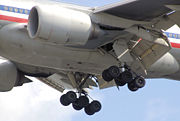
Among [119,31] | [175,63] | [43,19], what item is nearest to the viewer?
[43,19]

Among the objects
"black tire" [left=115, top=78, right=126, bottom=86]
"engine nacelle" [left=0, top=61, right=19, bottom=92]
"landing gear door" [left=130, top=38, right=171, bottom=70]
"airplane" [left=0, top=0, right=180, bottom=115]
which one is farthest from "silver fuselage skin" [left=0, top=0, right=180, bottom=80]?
"engine nacelle" [left=0, top=61, right=19, bottom=92]

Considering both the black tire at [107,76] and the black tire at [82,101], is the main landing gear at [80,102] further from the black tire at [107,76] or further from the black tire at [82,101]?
the black tire at [107,76]

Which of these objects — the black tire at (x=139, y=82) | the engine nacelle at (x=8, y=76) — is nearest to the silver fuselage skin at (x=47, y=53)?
the black tire at (x=139, y=82)

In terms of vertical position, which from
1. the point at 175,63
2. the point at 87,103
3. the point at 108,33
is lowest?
the point at 87,103

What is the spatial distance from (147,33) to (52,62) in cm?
492

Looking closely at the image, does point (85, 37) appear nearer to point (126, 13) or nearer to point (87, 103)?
point (126, 13)

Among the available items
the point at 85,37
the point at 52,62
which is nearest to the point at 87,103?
the point at 52,62

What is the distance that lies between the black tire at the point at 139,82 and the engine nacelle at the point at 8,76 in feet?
22.4

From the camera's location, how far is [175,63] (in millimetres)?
36312

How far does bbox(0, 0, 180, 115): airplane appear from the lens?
31.4 metres

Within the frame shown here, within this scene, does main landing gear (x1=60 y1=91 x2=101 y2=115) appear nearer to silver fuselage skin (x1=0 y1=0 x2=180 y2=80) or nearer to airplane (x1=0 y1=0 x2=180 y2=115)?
airplane (x1=0 y1=0 x2=180 y2=115)

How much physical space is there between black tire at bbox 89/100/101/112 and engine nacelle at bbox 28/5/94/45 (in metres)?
6.55

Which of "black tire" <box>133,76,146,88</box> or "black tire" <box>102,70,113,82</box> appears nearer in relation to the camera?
"black tire" <box>102,70,113,82</box>

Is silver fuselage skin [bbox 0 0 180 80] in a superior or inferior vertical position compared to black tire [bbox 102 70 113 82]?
superior
